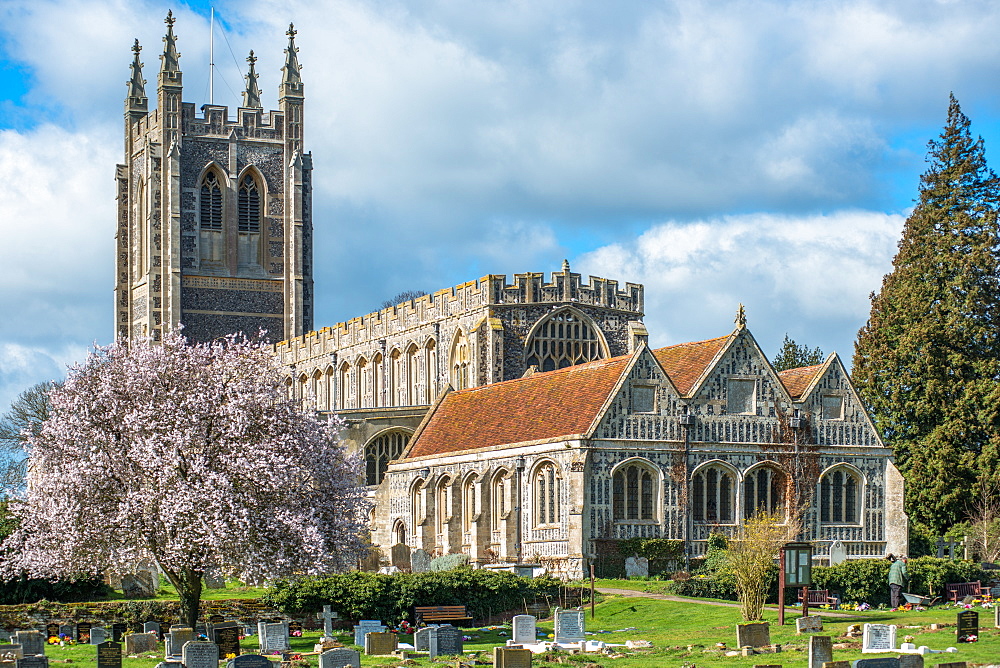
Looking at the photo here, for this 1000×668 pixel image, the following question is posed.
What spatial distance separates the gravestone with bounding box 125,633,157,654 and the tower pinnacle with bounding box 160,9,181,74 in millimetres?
75090

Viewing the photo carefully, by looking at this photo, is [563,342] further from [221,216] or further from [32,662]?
[221,216]

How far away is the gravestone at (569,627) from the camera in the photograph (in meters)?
32.0

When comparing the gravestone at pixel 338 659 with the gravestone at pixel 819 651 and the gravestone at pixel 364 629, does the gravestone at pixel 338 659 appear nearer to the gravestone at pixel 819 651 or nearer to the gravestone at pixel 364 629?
the gravestone at pixel 364 629

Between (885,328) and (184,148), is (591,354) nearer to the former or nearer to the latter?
(885,328)

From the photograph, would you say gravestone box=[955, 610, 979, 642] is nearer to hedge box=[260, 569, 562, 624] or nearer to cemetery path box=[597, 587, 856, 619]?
cemetery path box=[597, 587, 856, 619]

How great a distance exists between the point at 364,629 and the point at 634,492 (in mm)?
14801

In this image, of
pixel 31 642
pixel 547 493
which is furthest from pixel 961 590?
pixel 31 642

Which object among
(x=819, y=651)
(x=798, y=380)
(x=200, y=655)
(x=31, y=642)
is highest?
(x=798, y=380)

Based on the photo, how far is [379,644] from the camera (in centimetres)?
3106

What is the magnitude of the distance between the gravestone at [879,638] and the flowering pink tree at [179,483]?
38.6ft

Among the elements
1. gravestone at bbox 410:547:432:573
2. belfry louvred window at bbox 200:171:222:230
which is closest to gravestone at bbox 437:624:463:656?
gravestone at bbox 410:547:432:573

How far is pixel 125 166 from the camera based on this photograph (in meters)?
110

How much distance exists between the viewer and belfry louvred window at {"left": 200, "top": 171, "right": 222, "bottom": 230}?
342 ft

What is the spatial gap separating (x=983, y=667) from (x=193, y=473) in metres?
16.9
